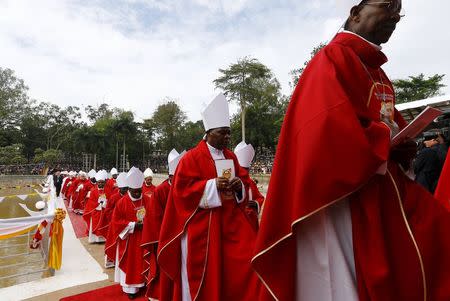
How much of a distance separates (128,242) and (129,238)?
70mm

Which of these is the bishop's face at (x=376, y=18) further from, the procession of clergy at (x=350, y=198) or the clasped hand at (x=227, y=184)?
the clasped hand at (x=227, y=184)

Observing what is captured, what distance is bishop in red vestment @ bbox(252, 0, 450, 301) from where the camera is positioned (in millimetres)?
1355

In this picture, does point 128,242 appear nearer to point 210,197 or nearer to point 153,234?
point 153,234

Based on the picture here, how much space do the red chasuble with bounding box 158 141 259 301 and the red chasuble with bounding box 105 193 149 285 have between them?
6.90 feet

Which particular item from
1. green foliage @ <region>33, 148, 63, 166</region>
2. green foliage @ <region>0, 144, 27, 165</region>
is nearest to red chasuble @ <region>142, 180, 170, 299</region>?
green foliage @ <region>0, 144, 27, 165</region>

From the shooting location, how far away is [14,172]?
159ft

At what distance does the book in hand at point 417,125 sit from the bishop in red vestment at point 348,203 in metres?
0.07

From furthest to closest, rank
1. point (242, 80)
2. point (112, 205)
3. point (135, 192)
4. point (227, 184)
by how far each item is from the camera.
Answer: point (242, 80) → point (112, 205) → point (135, 192) → point (227, 184)

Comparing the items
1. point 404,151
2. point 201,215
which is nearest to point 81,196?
point 201,215

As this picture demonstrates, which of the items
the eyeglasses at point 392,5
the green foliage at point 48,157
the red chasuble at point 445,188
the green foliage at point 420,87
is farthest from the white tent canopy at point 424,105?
the green foliage at point 48,157

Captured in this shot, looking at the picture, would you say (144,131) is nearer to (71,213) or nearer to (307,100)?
(71,213)

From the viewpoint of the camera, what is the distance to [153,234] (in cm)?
483

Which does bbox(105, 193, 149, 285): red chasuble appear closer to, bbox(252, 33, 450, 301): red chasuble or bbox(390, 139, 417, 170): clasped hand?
bbox(252, 33, 450, 301): red chasuble

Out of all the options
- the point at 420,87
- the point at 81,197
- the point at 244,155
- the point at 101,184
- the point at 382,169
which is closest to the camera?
the point at 382,169
